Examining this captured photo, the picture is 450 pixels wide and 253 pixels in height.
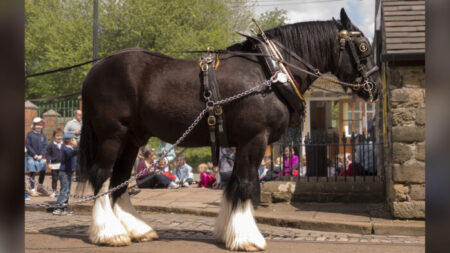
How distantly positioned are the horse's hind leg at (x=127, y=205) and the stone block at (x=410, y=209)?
3.56m

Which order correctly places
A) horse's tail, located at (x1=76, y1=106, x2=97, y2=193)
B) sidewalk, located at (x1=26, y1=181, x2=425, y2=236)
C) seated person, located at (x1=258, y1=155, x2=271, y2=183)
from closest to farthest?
1. horse's tail, located at (x1=76, y1=106, x2=97, y2=193)
2. sidewalk, located at (x1=26, y1=181, x2=425, y2=236)
3. seated person, located at (x1=258, y1=155, x2=271, y2=183)

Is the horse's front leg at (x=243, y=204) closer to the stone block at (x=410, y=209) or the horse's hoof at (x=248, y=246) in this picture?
the horse's hoof at (x=248, y=246)

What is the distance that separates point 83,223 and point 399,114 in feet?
15.7

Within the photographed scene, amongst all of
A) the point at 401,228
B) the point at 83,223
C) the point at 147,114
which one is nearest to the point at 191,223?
the point at 83,223

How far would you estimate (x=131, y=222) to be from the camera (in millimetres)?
5672

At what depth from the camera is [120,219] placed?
18.5 ft

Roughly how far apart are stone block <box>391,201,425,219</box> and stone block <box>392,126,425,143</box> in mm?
893

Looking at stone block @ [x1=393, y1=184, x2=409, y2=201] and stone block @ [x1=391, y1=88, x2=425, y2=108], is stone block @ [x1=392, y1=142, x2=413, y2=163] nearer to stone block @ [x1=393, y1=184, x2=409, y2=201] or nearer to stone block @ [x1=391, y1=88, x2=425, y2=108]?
stone block @ [x1=393, y1=184, x2=409, y2=201]

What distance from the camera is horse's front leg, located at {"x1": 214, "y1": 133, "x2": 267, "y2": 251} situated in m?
5.07

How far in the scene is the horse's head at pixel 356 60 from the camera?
5548 mm

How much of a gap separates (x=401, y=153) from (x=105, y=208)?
424 cm

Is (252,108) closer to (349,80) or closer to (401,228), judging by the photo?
(349,80)

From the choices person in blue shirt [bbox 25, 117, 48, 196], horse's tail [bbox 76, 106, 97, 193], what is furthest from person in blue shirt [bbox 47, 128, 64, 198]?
horse's tail [bbox 76, 106, 97, 193]

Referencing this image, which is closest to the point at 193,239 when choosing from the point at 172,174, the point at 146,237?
the point at 146,237
